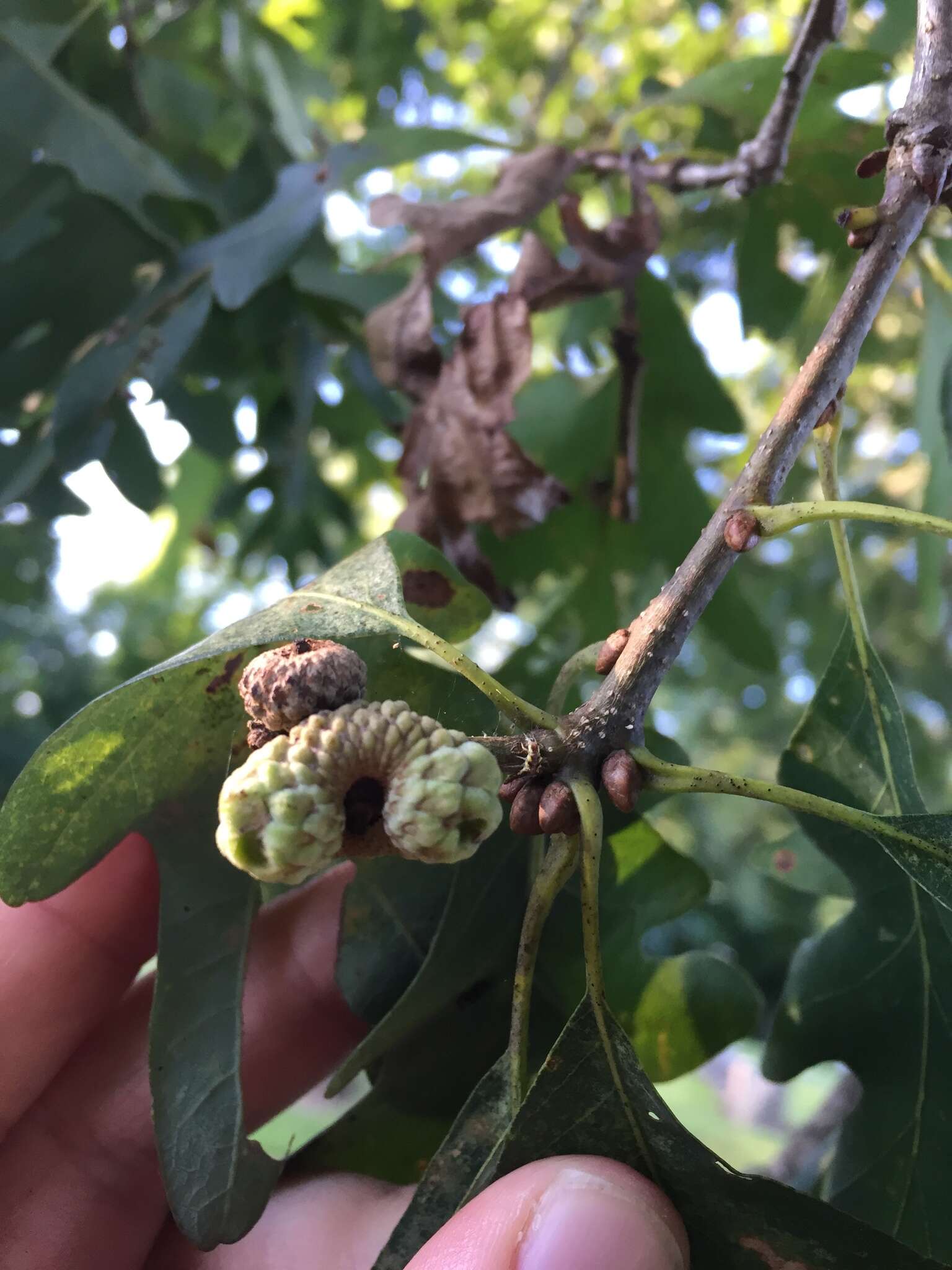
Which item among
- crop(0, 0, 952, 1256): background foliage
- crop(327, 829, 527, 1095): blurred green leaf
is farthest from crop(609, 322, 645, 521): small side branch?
crop(327, 829, 527, 1095): blurred green leaf

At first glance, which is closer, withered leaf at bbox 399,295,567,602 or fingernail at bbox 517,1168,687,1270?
fingernail at bbox 517,1168,687,1270

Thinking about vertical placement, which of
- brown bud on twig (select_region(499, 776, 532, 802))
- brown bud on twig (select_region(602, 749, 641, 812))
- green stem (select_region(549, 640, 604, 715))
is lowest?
green stem (select_region(549, 640, 604, 715))

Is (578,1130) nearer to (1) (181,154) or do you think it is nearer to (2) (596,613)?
(2) (596,613)

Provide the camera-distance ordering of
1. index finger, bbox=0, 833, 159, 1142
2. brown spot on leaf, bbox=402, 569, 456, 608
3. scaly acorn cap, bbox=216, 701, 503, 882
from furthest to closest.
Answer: index finger, bbox=0, 833, 159, 1142 < brown spot on leaf, bbox=402, 569, 456, 608 < scaly acorn cap, bbox=216, 701, 503, 882

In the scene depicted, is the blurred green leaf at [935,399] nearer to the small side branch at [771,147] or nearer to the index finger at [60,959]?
the small side branch at [771,147]

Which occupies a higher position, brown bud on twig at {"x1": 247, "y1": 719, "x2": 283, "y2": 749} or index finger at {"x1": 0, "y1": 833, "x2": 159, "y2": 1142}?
brown bud on twig at {"x1": 247, "y1": 719, "x2": 283, "y2": 749}

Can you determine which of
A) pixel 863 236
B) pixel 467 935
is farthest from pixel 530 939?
pixel 863 236

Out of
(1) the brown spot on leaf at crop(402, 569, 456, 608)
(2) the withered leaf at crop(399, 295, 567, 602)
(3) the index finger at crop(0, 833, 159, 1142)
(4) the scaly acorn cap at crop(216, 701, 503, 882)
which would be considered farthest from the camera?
(2) the withered leaf at crop(399, 295, 567, 602)

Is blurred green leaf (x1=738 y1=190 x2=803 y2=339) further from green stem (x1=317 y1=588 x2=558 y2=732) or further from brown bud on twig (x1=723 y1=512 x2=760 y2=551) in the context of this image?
green stem (x1=317 y1=588 x2=558 y2=732)
